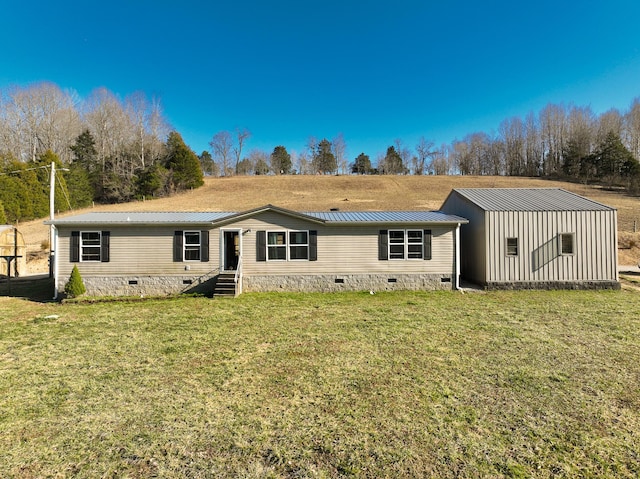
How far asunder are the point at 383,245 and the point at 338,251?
5.82 feet

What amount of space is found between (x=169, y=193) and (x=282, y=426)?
1583 inches

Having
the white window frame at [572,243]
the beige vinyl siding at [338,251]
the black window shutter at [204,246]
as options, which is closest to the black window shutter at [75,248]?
the black window shutter at [204,246]

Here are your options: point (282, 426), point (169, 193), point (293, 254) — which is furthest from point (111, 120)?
point (282, 426)

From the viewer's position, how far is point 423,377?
5.17 m

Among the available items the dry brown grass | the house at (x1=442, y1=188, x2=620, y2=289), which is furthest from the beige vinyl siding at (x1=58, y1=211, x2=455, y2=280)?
the dry brown grass

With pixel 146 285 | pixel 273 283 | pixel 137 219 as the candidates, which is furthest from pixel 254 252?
pixel 137 219

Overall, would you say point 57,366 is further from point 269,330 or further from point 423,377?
point 423,377

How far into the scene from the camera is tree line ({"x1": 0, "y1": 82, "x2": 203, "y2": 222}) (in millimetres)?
33656

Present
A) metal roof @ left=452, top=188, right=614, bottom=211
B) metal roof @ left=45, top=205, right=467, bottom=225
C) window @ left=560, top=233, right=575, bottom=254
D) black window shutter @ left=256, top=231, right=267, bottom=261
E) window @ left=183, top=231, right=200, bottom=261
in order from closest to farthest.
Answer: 1. metal roof @ left=45, top=205, right=467, bottom=225
2. window @ left=183, top=231, right=200, bottom=261
3. black window shutter @ left=256, top=231, right=267, bottom=261
4. window @ left=560, top=233, right=575, bottom=254
5. metal roof @ left=452, top=188, right=614, bottom=211

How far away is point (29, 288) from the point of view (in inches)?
539

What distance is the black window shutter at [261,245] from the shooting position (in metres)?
12.3

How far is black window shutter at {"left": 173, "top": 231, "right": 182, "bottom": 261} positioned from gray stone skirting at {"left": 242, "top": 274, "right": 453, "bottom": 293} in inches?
104

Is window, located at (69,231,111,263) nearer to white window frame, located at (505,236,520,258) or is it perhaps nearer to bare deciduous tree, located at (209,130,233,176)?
white window frame, located at (505,236,520,258)

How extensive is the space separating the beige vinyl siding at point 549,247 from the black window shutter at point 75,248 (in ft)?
50.8
